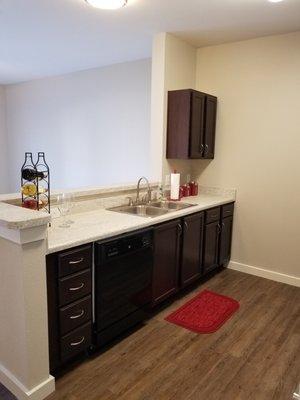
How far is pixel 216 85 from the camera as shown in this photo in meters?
3.63

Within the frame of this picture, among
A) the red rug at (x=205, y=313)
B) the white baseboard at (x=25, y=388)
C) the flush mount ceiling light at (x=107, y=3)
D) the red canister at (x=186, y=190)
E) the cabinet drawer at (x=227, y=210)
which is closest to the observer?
the white baseboard at (x=25, y=388)

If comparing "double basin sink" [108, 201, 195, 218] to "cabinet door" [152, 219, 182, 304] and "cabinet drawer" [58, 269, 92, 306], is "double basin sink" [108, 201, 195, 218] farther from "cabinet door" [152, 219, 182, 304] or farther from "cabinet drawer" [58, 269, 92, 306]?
"cabinet drawer" [58, 269, 92, 306]

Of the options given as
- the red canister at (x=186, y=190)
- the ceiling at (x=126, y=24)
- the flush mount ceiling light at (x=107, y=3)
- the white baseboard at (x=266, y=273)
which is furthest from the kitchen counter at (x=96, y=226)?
the ceiling at (x=126, y=24)

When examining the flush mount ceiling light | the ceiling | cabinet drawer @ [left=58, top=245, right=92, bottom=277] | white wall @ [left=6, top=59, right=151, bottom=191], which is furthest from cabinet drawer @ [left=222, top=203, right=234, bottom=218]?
the flush mount ceiling light

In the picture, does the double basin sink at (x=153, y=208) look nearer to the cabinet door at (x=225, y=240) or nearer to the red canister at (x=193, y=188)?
the red canister at (x=193, y=188)

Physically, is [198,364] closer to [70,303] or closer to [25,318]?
[70,303]

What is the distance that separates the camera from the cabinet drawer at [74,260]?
1780 millimetres

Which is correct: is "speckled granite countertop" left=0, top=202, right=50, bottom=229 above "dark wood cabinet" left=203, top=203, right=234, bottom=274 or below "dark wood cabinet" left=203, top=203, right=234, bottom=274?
above

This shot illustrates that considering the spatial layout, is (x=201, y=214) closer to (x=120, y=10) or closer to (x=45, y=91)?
(x=120, y=10)

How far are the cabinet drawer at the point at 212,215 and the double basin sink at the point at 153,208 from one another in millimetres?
223

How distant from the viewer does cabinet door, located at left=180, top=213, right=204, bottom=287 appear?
9.45 feet

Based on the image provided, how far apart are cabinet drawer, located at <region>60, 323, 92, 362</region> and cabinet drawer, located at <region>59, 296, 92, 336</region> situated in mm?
39

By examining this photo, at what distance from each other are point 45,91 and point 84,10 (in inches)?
120

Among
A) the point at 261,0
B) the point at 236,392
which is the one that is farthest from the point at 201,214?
the point at 261,0
